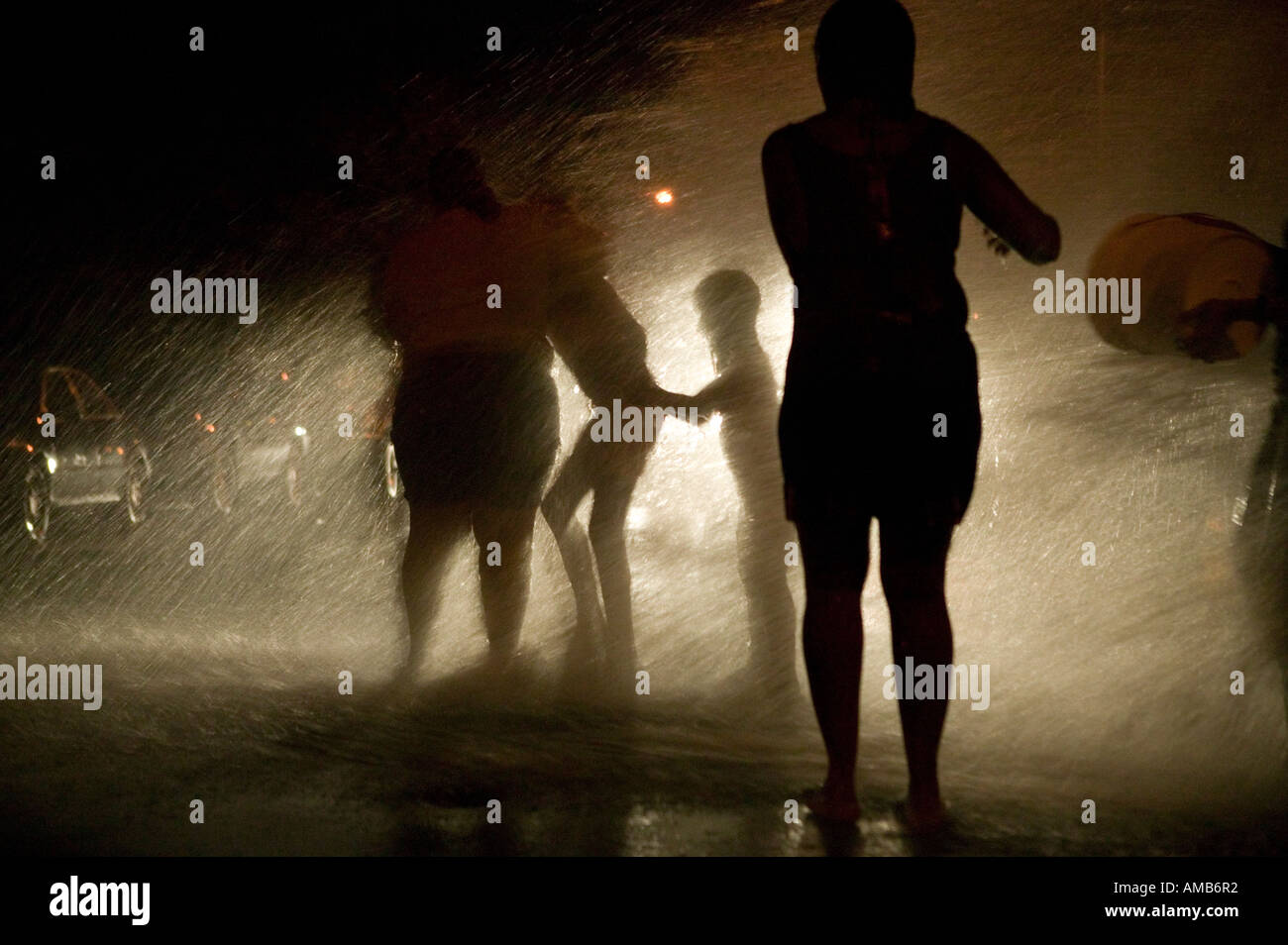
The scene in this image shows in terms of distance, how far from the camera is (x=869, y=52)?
2.14m

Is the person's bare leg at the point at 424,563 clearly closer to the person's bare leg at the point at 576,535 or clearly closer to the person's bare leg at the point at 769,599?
the person's bare leg at the point at 576,535

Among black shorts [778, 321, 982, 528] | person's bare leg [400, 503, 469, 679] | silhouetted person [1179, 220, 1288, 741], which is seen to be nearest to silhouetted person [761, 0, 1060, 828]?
black shorts [778, 321, 982, 528]

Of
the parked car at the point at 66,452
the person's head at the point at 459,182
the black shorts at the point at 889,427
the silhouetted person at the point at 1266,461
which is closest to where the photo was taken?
the black shorts at the point at 889,427

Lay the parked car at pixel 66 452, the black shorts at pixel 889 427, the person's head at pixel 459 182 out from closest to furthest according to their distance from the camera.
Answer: the black shorts at pixel 889 427 → the person's head at pixel 459 182 → the parked car at pixel 66 452

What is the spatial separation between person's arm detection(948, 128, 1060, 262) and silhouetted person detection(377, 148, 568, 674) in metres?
1.10

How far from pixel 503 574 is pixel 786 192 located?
1282mm

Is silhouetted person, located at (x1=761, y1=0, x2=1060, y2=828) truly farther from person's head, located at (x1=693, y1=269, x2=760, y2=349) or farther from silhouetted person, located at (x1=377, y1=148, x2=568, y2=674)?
silhouetted person, located at (x1=377, y1=148, x2=568, y2=674)

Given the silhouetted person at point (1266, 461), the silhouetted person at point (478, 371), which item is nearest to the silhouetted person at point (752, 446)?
the silhouetted person at point (478, 371)

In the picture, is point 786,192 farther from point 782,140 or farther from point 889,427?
point 889,427

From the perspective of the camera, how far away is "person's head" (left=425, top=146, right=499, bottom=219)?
2.91m

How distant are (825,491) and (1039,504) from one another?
114cm

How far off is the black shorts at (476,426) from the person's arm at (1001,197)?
1.17m

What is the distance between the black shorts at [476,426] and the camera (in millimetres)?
Answer: 2926
